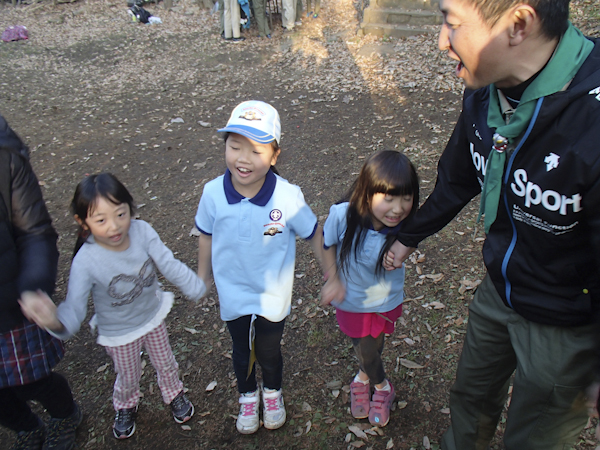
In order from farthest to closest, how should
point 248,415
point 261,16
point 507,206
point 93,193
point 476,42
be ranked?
point 261,16 < point 248,415 < point 93,193 < point 507,206 < point 476,42

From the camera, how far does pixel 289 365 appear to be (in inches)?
144

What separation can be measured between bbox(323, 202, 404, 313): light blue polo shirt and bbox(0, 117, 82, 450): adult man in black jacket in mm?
1587

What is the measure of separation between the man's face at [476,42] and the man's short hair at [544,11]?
2 centimetres

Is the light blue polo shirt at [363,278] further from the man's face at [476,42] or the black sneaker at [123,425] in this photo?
the black sneaker at [123,425]

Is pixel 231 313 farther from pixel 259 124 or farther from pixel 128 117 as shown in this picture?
pixel 128 117

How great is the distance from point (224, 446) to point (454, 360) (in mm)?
1886

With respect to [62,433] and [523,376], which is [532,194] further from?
[62,433]

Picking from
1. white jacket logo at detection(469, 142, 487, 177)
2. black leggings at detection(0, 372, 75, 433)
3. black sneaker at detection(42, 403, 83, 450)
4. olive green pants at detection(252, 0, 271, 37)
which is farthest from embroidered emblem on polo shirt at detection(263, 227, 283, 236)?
olive green pants at detection(252, 0, 271, 37)

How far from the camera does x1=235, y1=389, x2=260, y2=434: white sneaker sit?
308 cm

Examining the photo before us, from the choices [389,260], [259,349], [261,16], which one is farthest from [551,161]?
[261,16]

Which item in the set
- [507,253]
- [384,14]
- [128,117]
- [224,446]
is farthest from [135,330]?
[384,14]

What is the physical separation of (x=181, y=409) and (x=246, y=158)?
2.00 meters

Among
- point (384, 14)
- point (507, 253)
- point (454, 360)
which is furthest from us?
point (384, 14)

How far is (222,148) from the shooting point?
7.37 metres
